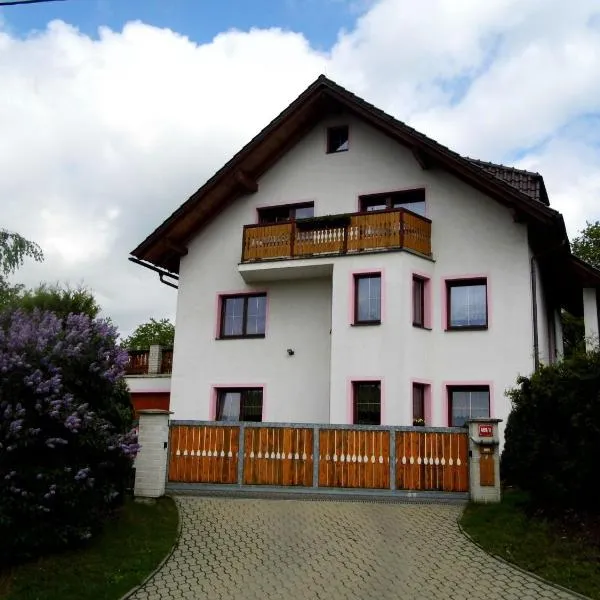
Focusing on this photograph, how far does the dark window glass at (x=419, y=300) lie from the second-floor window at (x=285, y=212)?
150 inches

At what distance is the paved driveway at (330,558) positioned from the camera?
339 inches

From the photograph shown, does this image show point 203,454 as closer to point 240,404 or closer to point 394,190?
point 240,404

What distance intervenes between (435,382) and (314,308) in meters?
3.99

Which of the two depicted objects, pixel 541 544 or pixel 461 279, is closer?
pixel 541 544

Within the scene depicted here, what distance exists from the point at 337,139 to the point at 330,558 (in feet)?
46.5

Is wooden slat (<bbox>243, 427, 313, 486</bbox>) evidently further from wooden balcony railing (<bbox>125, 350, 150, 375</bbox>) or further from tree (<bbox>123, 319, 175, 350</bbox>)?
tree (<bbox>123, 319, 175, 350</bbox>)

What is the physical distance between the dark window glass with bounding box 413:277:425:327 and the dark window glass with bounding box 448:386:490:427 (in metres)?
1.97

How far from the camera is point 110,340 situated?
35.4 ft

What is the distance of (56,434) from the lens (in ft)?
32.1

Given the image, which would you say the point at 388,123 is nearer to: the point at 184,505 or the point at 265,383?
the point at 265,383

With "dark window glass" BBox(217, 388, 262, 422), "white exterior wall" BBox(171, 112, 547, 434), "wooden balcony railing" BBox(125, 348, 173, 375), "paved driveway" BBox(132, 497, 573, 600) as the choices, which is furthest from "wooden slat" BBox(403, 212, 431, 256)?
"wooden balcony railing" BBox(125, 348, 173, 375)

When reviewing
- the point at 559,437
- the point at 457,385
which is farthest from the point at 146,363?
the point at 559,437

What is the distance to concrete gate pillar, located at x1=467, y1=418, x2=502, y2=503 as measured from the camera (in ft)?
41.2

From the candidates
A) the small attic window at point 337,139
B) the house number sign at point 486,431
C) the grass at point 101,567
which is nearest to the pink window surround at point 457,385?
the house number sign at point 486,431
